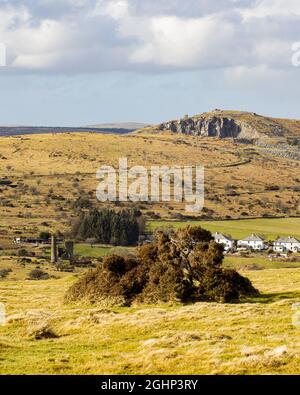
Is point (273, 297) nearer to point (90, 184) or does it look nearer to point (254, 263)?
Answer: point (254, 263)

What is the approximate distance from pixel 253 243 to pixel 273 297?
67.1 meters

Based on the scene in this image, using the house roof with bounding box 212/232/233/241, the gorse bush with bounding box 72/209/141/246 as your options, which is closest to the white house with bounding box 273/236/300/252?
the house roof with bounding box 212/232/233/241

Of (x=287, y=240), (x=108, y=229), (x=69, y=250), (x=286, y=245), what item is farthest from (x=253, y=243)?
(x=69, y=250)

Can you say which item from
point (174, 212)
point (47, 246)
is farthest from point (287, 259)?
point (174, 212)

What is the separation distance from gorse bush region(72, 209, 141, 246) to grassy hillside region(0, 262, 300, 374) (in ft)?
218

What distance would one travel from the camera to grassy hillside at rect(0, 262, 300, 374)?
19922 millimetres

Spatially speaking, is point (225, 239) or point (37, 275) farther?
point (225, 239)

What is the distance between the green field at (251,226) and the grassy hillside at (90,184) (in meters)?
3.24

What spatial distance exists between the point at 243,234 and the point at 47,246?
31737 mm

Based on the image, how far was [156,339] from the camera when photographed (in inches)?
952

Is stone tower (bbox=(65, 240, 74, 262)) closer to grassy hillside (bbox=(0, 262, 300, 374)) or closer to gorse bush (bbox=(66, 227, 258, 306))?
grassy hillside (bbox=(0, 262, 300, 374))
